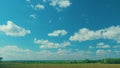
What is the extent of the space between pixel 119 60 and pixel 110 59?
164 inches

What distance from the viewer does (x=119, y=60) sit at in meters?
98.4

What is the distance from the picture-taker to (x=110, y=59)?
100625 mm
